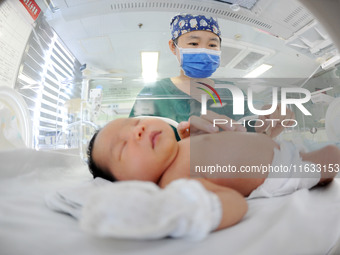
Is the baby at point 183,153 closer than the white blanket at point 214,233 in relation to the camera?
No

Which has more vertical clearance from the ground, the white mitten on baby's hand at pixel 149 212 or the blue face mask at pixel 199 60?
the blue face mask at pixel 199 60

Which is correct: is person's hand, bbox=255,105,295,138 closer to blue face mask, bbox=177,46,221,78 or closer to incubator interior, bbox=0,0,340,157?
incubator interior, bbox=0,0,340,157

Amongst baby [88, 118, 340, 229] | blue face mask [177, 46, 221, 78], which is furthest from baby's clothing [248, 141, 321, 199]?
blue face mask [177, 46, 221, 78]

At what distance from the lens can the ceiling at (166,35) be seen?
45 centimetres

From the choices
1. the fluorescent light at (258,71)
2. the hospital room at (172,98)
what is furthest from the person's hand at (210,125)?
the fluorescent light at (258,71)

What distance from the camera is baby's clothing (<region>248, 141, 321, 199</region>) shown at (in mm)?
432

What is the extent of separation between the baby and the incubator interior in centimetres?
4

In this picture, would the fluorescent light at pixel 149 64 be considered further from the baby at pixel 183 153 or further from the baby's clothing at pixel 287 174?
the baby's clothing at pixel 287 174

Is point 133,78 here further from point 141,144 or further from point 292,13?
point 292,13

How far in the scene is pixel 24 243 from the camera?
0.27 m

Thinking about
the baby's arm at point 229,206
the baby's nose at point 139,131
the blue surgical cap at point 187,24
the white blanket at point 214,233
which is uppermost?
the blue surgical cap at point 187,24

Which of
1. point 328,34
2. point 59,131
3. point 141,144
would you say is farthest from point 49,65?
point 328,34

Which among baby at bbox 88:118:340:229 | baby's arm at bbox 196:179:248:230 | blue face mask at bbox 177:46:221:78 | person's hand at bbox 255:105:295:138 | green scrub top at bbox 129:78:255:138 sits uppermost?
blue face mask at bbox 177:46:221:78

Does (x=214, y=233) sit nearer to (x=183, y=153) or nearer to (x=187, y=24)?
(x=183, y=153)
